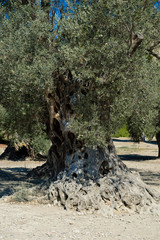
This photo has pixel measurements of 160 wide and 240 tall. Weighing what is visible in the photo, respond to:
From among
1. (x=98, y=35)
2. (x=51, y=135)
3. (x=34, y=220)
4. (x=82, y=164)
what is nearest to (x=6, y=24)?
(x=98, y=35)

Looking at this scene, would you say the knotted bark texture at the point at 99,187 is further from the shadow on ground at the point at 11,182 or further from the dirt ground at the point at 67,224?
the shadow on ground at the point at 11,182

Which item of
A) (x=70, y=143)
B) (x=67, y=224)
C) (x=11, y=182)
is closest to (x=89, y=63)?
(x=70, y=143)

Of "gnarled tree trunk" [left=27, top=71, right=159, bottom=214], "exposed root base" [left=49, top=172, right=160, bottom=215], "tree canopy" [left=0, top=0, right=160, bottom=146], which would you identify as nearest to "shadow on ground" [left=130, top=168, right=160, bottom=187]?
"gnarled tree trunk" [left=27, top=71, right=159, bottom=214]

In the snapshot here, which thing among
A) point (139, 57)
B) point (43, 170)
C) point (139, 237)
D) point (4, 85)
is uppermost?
point (139, 57)

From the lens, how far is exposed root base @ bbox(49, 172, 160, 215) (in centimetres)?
775

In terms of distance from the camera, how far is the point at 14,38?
28.3ft

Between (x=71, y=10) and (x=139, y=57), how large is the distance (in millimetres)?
2220

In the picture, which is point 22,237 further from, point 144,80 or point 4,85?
point 144,80

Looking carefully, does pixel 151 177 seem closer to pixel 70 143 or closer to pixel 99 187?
pixel 70 143

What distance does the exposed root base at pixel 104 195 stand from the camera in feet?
25.4

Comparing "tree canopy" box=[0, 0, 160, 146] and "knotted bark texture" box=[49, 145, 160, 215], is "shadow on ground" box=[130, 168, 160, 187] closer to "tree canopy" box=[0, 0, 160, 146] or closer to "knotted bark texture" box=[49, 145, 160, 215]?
"knotted bark texture" box=[49, 145, 160, 215]

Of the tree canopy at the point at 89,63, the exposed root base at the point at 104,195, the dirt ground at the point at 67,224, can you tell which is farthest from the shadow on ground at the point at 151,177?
the dirt ground at the point at 67,224

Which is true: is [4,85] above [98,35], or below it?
below

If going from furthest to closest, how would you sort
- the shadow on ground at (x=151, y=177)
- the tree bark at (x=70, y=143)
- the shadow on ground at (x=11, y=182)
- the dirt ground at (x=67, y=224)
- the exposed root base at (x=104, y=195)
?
1. the shadow on ground at (x=151, y=177)
2. the shadow on ground at (x=11, y=182)
3. the tree bark at (x=70, y=143)
4. the exposed root base at (x=104, y=195)
5. the dirt ground at (x=67, y=224)
